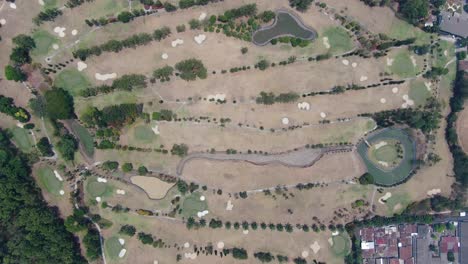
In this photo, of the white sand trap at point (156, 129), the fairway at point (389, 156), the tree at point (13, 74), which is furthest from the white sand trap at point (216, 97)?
the tree at point (13, 74)

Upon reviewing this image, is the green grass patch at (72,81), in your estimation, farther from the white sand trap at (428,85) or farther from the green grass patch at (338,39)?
the white sand trap at (428,85)

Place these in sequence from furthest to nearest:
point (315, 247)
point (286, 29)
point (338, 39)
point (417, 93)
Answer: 1. point (417, 93)
2. point (338, 39)
3. point (286, 29)
4. point (315, 247)

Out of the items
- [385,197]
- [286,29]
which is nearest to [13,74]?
[286,29]

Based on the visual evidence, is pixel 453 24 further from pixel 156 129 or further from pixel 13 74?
pixel 13 74

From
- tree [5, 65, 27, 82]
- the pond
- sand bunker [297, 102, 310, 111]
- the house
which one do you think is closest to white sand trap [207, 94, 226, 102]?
the pond

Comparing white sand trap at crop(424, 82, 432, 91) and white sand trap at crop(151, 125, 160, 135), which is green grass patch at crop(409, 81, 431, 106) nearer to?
white sand trap at crop(424, 82, 432, 91)
